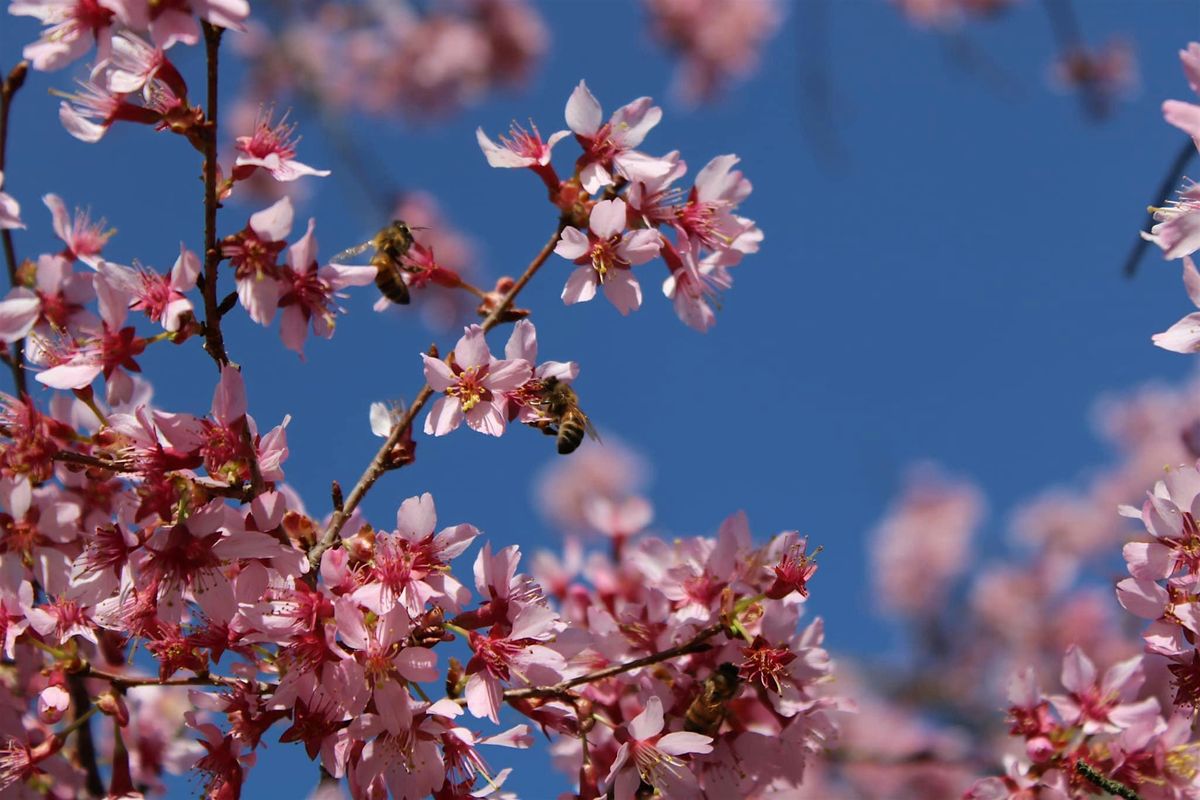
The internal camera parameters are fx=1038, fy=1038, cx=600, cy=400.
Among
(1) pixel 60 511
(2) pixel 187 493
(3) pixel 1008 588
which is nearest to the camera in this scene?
(2) pixel 187 493

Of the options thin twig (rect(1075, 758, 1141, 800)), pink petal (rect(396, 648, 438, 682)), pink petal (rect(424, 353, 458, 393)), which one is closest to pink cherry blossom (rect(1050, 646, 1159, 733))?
thin twig (rect(1075, 758, 1141, 800))

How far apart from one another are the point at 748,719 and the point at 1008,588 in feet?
32.5

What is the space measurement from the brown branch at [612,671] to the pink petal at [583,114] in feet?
3.87

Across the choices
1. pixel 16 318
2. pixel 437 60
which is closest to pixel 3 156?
pixel 16 318

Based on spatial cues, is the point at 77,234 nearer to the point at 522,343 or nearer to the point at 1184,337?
the point at 522,343

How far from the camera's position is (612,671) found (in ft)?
7.46

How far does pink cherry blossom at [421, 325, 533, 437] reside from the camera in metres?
2.26

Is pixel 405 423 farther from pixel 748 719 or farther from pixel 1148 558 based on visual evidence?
pixel 1148 558

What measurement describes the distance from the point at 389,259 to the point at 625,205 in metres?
0.61

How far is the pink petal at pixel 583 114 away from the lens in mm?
2402

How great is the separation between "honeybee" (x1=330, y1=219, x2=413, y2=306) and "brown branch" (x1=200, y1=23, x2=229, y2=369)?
499 mm

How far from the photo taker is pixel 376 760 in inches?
84.5

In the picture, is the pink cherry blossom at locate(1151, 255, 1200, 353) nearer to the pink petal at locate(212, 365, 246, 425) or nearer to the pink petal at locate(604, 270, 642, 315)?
the pink petal at locate(604, 270, 642, 315)

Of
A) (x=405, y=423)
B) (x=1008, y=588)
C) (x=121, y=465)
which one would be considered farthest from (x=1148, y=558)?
(x=1008, y=588)
